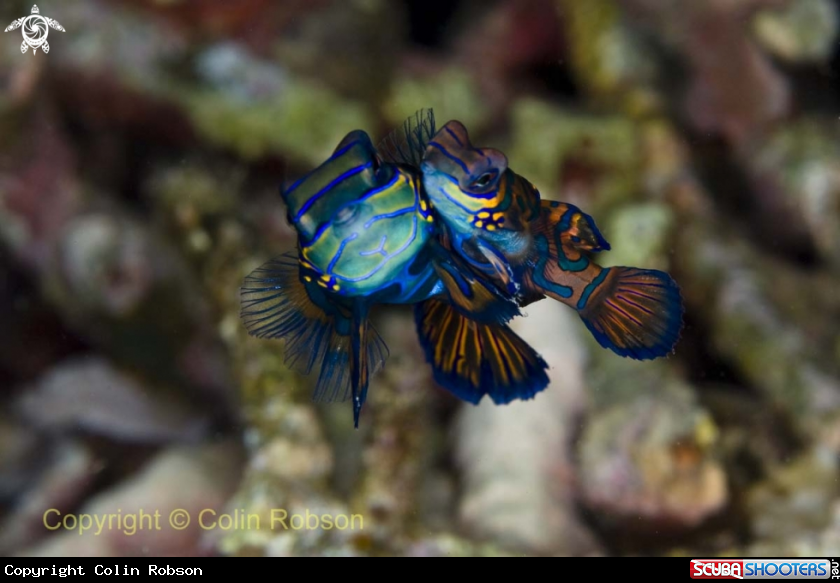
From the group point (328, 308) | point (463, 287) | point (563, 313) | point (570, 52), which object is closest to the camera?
point (463, 287)

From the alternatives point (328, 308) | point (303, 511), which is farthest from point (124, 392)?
point (328, 308)

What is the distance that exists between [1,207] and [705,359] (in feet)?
15.3

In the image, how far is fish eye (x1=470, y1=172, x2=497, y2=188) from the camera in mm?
1492

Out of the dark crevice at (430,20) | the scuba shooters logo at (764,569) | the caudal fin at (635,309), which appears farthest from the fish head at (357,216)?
the dark crevice at (430,20)

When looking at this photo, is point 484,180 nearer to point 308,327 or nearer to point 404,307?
point 308,327

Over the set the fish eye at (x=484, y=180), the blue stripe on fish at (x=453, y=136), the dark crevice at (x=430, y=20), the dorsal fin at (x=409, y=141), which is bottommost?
the fish eye at (x=484, y=180)

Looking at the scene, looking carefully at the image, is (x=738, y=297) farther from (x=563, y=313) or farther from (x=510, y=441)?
(x=510, y=441)

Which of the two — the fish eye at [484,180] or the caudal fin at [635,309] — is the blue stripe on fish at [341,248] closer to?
the fish eye at [484,180]

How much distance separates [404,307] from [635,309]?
7.54 ft

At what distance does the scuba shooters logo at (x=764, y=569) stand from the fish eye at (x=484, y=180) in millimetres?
2194

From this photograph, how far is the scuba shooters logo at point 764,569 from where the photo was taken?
2.78m

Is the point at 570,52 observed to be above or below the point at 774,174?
above

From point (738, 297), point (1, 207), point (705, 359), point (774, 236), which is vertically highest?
point (774, 236)

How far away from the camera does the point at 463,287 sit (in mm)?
1573
